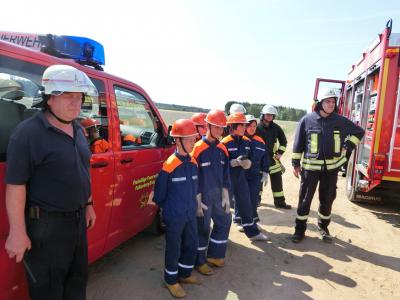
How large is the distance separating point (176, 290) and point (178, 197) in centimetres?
88

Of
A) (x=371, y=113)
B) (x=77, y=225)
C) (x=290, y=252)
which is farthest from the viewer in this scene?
(x=371, y=113)

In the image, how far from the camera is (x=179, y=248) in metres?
3.33

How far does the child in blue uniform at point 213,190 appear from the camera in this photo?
3.73 metres

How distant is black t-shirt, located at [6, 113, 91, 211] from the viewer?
6.17 ft

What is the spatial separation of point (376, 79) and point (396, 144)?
4.34ft

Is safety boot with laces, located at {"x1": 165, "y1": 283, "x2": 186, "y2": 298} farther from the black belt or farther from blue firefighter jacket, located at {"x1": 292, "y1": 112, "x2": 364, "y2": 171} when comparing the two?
blue firefighter jacket, located at {"x1": 292, "y1": 112, "x2": 364, "y2": 171}

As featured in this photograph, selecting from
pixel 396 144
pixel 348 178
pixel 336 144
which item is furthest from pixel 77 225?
pixel 348 178

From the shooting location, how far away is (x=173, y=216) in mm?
3232

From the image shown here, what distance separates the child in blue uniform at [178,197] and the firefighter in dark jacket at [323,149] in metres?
2.13

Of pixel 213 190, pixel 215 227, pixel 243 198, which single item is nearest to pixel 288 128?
pixel 243 198

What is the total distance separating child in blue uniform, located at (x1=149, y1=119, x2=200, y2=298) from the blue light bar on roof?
3.09ft

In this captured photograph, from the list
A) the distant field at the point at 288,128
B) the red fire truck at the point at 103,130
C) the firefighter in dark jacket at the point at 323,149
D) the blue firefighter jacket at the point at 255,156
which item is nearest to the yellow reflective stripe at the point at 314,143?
the firefighter in dark jacket at the point at 323,149

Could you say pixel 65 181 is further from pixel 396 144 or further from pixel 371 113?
pixel 371 113

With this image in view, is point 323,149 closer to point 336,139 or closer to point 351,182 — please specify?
point 336,139
